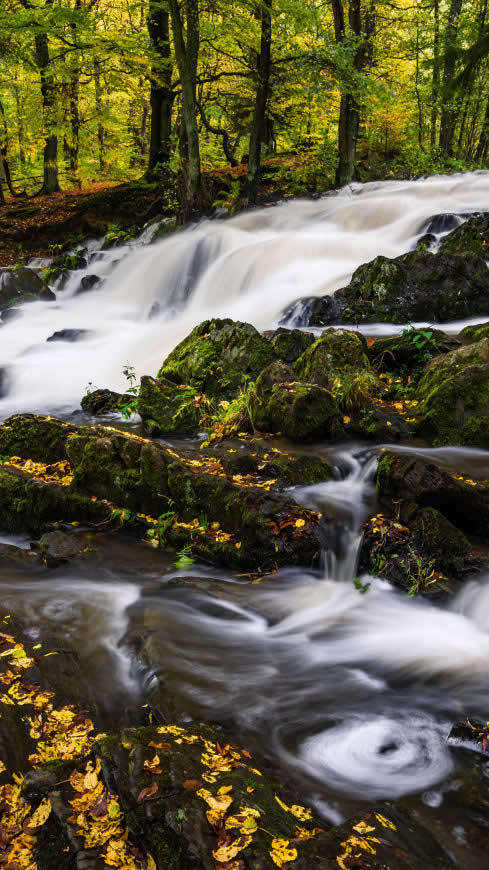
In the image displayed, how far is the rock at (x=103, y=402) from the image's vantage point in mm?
7500

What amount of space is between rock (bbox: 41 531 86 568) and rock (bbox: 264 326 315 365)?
4.04m

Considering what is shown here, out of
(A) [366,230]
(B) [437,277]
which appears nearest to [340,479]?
(B) [437,277]

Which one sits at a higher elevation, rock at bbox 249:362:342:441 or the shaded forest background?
the shaded forest background

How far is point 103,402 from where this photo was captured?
768cm

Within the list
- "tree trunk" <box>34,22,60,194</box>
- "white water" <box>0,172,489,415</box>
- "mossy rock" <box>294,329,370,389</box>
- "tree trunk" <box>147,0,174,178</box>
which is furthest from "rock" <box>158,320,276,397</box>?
"tree trunk" <box>34,22,60,194</box>

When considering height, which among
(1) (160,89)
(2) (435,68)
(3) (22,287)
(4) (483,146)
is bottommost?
(3) (22,287)

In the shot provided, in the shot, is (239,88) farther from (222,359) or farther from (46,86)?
(222,359)

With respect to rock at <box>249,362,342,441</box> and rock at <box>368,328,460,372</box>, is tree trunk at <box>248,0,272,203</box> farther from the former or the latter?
rock at <box>249,362,342,441</box>

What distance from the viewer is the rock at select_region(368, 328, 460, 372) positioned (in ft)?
23.4

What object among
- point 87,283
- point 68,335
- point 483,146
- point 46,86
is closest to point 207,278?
point 68,335

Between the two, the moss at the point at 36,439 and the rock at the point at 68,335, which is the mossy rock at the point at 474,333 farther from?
the rock at the point at 68,335

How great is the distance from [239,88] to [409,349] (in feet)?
49.6

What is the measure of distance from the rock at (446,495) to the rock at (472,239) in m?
6.49

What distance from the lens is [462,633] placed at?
378 cm
